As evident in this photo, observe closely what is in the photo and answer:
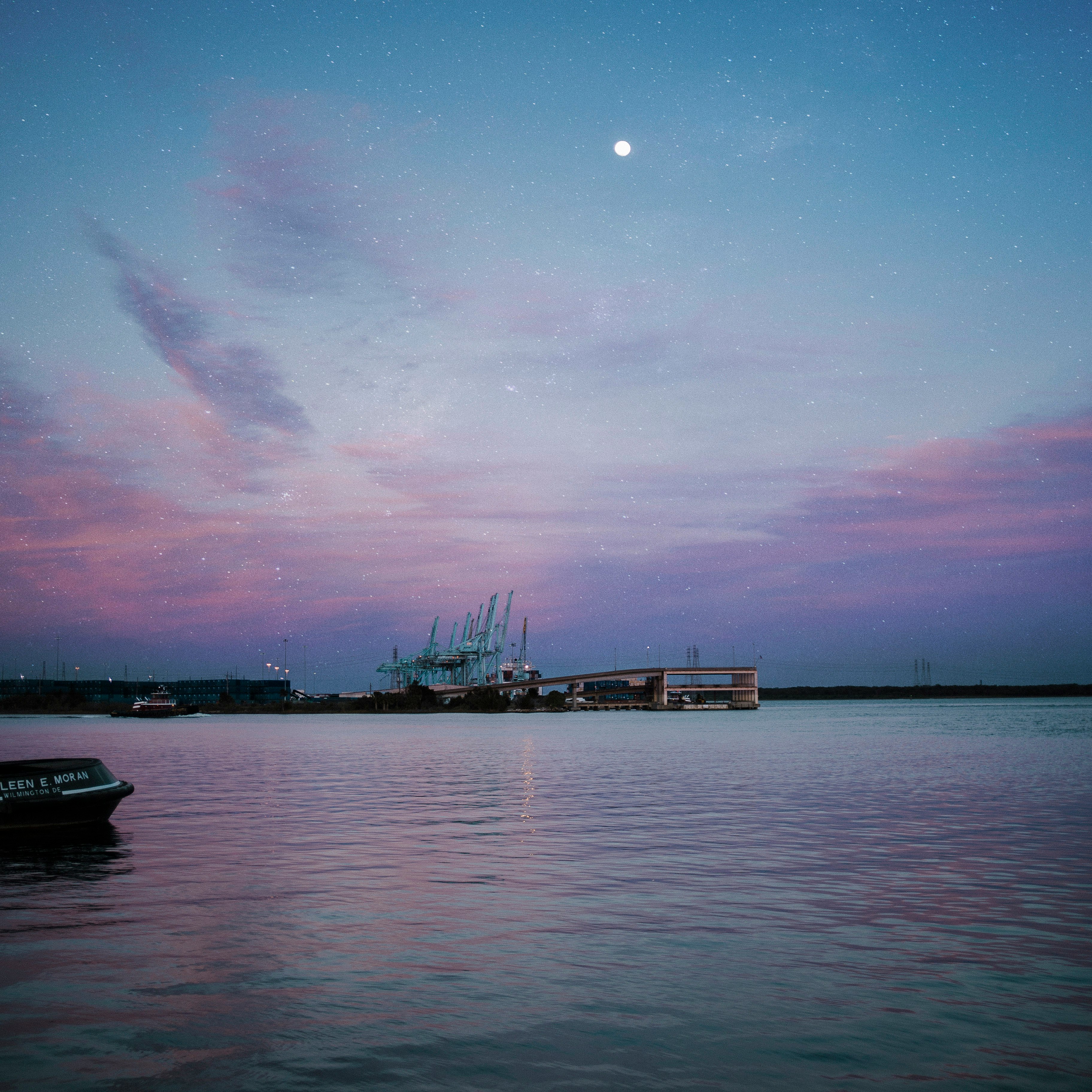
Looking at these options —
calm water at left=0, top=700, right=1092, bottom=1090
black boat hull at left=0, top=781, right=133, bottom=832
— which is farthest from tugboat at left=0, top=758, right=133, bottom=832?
calm water at left=0, top=700, right=1092, bottom=1090

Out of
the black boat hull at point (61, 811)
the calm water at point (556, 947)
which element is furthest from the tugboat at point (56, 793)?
the calm water at point (556, 947)

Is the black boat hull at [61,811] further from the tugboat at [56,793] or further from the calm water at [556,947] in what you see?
the calm water at [556,947]

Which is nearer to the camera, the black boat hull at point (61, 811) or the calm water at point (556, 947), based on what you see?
the calm water at point (556, 947)

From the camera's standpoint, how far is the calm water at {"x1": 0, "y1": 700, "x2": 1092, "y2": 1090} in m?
10.9

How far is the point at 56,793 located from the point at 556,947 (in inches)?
804

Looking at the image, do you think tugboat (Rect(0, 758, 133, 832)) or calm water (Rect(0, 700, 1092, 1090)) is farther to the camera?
tugboat (Rect(0, 758, 133, 832))

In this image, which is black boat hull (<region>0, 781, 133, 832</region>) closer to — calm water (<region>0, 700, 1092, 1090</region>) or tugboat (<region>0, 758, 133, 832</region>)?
tugboat (<region>0, 758, 133, 832</region>)

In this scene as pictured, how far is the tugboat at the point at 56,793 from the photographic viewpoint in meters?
29.8

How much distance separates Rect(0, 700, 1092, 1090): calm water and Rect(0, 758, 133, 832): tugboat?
0.87m

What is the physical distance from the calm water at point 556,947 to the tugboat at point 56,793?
34.1 inches

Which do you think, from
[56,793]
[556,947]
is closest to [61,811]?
[56,793]

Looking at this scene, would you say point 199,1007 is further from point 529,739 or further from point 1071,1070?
point 529,739

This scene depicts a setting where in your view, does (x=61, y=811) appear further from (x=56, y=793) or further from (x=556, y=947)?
(x=556, y=947)

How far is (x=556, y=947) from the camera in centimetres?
1628
